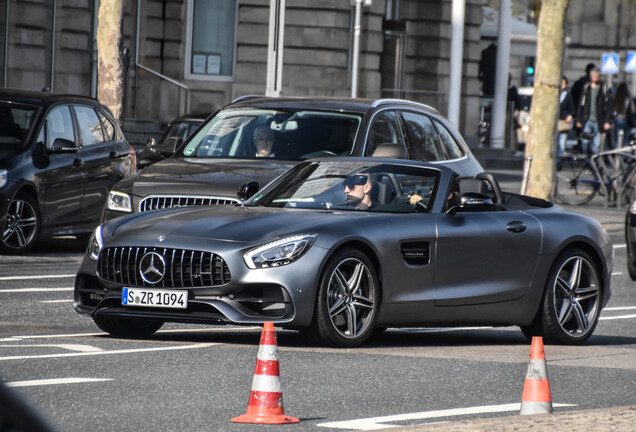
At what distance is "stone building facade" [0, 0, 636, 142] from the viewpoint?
1120 inches

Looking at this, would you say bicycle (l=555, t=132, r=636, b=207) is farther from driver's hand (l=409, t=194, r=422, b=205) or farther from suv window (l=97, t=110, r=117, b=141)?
driver's hand (l=409, t=194, r=422, b=205)

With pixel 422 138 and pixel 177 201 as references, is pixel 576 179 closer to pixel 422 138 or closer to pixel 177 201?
pixel 422 138

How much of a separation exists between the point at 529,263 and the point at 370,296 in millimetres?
1508

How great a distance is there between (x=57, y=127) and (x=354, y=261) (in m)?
7.54

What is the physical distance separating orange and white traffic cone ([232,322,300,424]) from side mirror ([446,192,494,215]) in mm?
3678

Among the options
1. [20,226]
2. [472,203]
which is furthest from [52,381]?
[20,226]

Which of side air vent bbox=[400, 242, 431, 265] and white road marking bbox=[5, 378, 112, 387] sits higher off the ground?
side air vent bbox=[400, 242, 431, 265]

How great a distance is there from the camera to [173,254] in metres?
8.10

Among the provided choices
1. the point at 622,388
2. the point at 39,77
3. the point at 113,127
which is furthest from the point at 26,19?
the point at 622,388

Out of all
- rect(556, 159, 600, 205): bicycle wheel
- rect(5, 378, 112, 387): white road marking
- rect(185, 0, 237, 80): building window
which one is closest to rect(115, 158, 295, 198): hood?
rect(5, 378, 112, 387): white road marking

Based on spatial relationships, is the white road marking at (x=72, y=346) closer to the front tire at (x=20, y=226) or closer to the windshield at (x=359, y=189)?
the windshield at (x=359, y=189)

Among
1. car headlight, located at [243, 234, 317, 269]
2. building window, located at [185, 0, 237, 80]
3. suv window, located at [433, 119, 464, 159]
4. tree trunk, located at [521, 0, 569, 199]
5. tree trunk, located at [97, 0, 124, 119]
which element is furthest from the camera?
building window, located at [185, 0, 237, 80]

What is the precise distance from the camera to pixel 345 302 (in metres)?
8.29

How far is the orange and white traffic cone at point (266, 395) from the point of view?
558cm
